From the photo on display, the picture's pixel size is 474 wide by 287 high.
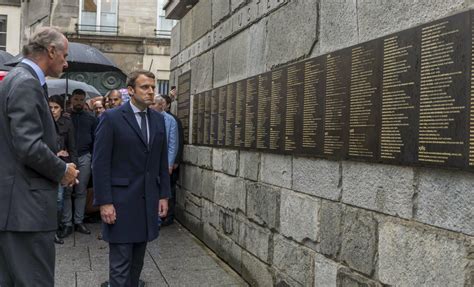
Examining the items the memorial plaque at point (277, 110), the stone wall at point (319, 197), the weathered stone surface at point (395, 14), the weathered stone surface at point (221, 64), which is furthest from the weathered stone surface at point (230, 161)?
the weathered stone surface at point (395, 14)

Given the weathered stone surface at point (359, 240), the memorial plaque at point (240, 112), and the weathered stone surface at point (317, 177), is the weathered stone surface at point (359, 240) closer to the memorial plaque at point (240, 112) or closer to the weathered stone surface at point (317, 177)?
the weathered stone surface at point (317, 177)

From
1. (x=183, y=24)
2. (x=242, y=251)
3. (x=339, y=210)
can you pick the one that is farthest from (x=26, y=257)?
(x=183, y=24)

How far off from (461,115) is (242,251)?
3.45 m

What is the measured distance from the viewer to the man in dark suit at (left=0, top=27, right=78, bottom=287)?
305 cm

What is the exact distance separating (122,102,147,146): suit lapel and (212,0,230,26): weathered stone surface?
7.75 ft

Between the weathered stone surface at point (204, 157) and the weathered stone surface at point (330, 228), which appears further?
the weathered stone surface at point (204, 157)

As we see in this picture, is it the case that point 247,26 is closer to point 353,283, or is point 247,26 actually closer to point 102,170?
point 102,170

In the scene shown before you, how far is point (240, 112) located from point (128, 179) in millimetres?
1707

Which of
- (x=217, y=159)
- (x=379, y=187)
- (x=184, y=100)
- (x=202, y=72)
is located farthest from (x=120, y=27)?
(x=379, y=187)

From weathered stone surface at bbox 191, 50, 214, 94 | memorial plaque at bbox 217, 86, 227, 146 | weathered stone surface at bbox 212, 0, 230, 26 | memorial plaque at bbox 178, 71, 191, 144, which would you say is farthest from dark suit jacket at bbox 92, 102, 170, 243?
memorial plaque at bbox 178, 71, 191, 144

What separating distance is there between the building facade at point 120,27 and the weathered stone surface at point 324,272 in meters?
19.4

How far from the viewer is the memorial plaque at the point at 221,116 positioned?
6.19 m

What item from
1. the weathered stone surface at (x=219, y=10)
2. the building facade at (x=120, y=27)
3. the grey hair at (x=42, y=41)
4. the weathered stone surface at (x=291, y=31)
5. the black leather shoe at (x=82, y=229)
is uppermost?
the building facade at (x=120, y=27)

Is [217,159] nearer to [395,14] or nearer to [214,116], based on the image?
Result: [214,116]
